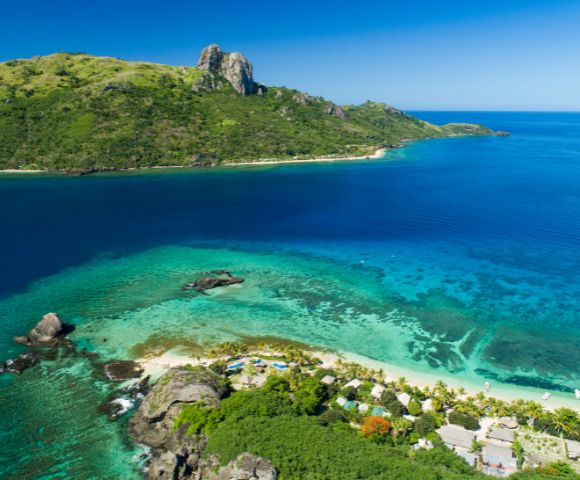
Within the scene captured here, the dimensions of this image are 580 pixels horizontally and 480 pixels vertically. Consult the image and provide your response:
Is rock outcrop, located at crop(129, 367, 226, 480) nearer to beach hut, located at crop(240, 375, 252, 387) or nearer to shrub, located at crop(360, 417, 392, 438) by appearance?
beach hut, located at crop(240, 375, 252, 387)

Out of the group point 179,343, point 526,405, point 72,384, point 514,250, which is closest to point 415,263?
point 514,250

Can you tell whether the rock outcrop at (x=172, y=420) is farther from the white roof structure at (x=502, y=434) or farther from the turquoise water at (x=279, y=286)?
the white roof structure at (x=502, y=434)

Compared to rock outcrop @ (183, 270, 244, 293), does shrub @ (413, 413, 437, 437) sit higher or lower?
lower

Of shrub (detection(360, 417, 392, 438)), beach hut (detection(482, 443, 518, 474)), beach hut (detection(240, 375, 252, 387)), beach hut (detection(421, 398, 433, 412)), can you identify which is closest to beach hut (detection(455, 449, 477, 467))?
beach hut (detection(482, 443, 518, 474))

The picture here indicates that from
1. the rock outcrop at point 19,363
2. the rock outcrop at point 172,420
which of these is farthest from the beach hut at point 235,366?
the rock outcrop at point 19,363

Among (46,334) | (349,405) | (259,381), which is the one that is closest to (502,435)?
(349,405)
